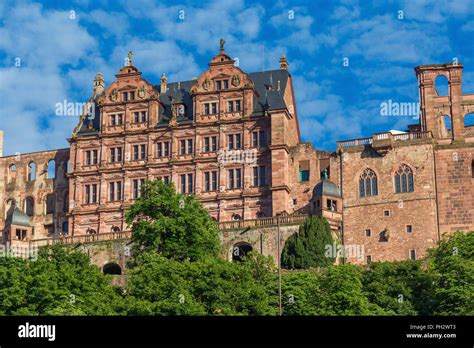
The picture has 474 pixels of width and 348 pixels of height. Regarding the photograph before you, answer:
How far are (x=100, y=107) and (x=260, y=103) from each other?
50.6 feet

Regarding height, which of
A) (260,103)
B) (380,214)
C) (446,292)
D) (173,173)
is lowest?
(446,292)

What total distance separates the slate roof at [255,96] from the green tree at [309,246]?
12.9 m

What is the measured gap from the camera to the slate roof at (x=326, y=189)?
75.4 meters

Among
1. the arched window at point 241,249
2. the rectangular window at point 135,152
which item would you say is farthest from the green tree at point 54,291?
the rectangular window at point 135,152

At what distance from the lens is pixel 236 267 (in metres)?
57.3

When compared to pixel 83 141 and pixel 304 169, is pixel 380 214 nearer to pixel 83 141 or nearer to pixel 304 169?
pixel 304 169

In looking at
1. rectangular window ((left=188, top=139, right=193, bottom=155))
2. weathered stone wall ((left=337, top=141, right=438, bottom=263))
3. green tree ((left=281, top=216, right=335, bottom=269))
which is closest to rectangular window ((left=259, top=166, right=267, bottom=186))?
weathered stone wall ((left=337, top=141, right=438, bottom=263))

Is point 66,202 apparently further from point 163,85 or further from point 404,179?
point 404,179

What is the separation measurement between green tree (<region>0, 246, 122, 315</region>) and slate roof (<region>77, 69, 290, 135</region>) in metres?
25.9

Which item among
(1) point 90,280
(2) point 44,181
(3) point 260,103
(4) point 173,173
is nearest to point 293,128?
(3) point 260,103

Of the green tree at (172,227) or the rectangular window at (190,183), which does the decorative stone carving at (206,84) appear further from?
the green tree at (172,227)

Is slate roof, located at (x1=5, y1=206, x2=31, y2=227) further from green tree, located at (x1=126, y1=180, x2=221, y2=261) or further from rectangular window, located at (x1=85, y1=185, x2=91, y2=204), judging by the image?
green tree, located at (x1=126, y1=180, x2=221, y2=261)

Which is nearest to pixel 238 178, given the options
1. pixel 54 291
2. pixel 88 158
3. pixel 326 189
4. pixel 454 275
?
pixel 326 189

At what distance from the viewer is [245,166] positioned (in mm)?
80375
